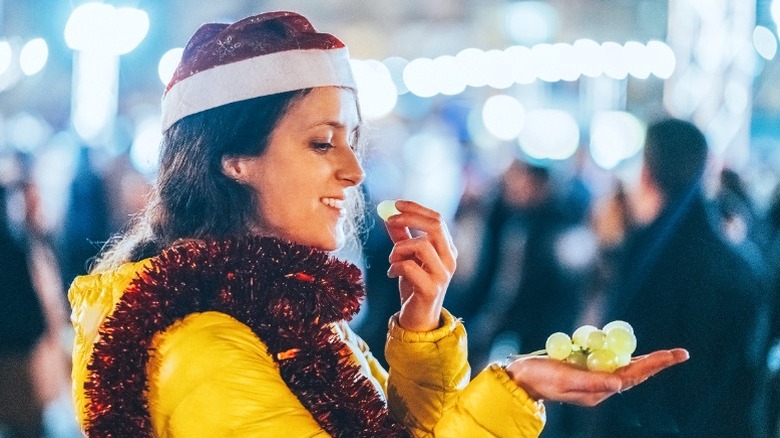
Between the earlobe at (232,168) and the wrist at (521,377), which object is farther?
the earlobe at (232,168)

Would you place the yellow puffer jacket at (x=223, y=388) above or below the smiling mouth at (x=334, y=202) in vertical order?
below

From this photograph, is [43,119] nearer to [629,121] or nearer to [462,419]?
[629,121]

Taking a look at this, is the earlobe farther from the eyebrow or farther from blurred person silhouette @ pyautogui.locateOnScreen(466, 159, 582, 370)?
blurred person silhouette @ pyautogui.locateOnScreen(466, 159, 582, 370)

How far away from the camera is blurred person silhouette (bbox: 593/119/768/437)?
407 cm

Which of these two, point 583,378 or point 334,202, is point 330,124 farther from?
point 583,378

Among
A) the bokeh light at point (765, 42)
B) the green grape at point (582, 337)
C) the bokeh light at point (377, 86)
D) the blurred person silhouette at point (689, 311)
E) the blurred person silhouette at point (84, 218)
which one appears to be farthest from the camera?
the bokeh light at point (377, 86)

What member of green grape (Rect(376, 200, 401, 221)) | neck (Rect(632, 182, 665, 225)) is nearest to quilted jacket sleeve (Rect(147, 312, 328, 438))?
green grape (Rect(376, 200, 401, 221))

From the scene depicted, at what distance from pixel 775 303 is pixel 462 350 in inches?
119

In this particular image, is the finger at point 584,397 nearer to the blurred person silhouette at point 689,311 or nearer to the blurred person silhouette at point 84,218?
the blurred person silhouette at point 689,311

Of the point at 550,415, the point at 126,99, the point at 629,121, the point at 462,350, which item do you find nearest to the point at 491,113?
the point at 629,121

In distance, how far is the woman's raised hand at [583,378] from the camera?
1777mm

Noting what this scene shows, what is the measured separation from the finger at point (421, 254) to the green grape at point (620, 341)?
0.52 metres

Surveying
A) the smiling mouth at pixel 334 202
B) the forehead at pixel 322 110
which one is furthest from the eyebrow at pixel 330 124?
the smiling mouth at pixel 334 202

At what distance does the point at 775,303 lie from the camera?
4832mm
